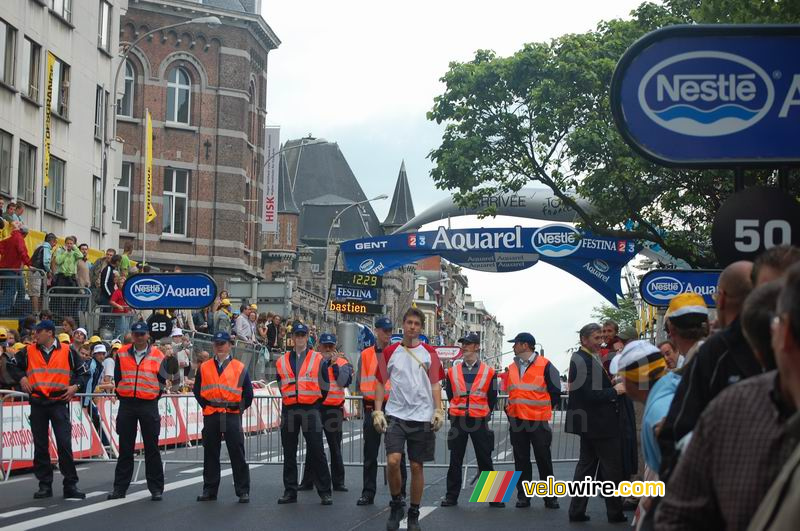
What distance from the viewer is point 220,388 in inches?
585

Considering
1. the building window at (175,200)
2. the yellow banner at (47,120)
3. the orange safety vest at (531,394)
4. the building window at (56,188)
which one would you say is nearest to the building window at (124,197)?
the building window at (175,200)

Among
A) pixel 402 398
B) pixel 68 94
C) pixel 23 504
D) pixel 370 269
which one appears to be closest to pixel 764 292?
pixel 402 398

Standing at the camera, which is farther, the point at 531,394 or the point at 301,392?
the point at 301,392

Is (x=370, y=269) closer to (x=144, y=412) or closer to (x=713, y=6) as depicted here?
(x=713, y=6)

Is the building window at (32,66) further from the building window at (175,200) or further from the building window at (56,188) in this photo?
the building window at (175,200)

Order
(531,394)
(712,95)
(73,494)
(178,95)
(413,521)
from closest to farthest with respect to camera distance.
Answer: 1. (712,95)
2. (413,521)
3. (73,494)
4. (531,394)
5. (178,95)

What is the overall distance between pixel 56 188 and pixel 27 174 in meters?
2.39

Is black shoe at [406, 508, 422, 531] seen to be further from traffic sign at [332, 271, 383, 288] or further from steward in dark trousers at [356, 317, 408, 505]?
traffic sign at [332, 271, 383, 288]

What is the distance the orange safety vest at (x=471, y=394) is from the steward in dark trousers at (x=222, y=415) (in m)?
2.31

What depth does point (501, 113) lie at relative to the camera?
32.8 m

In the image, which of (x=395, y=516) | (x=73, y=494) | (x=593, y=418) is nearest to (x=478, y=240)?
(x=73, y=494)

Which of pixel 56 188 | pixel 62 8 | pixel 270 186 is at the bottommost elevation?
pixel 56 188

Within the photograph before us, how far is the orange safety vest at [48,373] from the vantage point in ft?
48.9

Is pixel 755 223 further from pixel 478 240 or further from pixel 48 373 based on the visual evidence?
pixel 478 240
